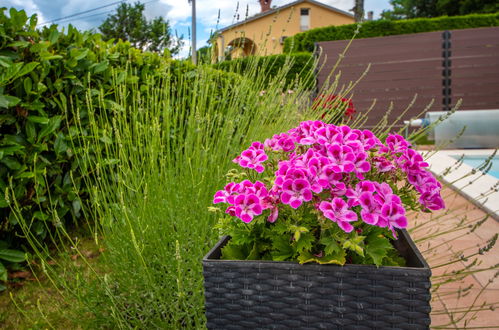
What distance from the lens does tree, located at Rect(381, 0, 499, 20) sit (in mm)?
20594

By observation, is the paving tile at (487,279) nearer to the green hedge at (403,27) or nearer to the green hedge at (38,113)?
the green hedge at (38,113)

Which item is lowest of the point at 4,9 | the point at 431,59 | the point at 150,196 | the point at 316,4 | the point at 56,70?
the point at 150,196

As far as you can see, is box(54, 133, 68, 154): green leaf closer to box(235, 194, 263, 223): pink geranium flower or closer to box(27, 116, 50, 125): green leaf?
box(27, 116, 50, 125): green leaf

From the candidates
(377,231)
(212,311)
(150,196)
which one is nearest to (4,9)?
(150,196)

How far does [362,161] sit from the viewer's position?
1.09 metres

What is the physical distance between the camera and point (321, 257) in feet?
3.55

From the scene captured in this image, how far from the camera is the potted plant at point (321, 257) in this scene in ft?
3.29

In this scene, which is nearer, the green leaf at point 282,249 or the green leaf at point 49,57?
the green leaf at point 282,249

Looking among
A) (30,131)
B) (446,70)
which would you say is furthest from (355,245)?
(446,70)

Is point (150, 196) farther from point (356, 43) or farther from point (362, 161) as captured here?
point (356, 43)

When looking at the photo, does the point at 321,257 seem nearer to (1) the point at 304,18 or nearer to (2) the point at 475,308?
(2) the point at 475,308

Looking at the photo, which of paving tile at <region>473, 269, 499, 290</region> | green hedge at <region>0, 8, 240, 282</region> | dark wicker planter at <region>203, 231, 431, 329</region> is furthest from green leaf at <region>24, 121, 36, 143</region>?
→ paving tile at <region>473, 269, 499, 290</region>

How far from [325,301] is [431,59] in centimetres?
1011

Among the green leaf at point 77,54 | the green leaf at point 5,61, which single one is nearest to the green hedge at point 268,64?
the green leaf at point 77,54
